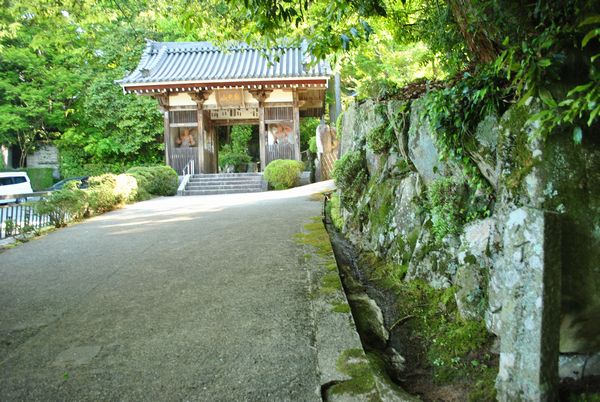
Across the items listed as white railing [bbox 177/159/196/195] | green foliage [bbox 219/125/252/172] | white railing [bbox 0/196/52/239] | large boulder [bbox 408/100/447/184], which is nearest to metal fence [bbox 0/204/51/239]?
white railing [bbox 0/196/52/239]

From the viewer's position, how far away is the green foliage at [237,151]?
2591 centimetres

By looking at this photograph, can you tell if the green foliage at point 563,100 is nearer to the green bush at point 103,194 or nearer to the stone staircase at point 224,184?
the green bush at point 103,194

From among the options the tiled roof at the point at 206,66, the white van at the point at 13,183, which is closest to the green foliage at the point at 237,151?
the tiled roof at the point at 206,66

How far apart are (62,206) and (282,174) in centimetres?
830

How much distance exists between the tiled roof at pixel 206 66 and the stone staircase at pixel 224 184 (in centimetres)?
402

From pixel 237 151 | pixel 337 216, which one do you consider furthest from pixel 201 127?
pixel 337 216

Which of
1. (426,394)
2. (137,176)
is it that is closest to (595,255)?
(426,394)

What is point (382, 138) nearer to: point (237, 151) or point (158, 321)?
point (158, 321)

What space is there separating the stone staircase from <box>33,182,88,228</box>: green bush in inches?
279

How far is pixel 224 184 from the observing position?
53.1ft

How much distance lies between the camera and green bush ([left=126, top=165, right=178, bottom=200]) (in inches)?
512

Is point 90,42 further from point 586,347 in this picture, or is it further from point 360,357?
point 586,347

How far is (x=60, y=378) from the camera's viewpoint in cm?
→ 239

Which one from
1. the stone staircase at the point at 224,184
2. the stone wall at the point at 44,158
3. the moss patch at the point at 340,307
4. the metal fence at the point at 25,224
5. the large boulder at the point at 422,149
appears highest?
the stone wall at the point at 44,158
